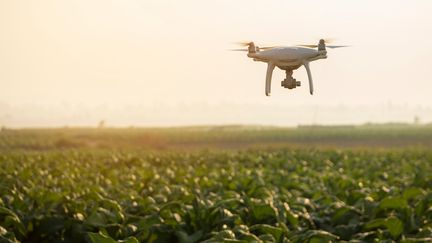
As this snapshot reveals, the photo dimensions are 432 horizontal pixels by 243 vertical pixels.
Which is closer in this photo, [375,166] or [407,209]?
[407,209]

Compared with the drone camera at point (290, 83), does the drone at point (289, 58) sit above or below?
above

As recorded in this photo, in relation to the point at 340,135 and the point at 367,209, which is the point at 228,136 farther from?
the point at 367,209

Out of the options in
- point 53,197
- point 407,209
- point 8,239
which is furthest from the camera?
point 53,197

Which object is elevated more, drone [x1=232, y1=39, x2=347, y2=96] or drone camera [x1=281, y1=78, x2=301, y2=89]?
drone [x1=232, y1=39, x2=347, y2=96]

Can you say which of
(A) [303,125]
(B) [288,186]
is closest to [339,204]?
(B) [288,186]

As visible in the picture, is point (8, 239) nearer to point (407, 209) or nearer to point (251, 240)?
point (251, 240)

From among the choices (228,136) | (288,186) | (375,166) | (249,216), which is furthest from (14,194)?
(228,136)

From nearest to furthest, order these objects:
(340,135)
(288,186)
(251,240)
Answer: (251,240) < (288,186) < (340,135)
